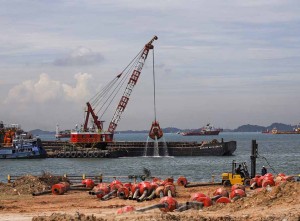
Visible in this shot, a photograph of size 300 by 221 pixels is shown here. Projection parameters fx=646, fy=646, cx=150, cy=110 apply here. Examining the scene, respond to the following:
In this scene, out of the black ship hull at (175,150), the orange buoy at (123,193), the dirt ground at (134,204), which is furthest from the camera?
the black ship hull at (175,150)

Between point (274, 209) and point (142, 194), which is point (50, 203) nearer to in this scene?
point (142, 194)

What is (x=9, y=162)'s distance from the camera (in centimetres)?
10506

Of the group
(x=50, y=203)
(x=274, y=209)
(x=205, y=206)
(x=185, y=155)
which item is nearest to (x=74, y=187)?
(x=50, y=203)

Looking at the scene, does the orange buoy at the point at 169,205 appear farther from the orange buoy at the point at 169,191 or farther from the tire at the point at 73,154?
the tire at the point at 73,154

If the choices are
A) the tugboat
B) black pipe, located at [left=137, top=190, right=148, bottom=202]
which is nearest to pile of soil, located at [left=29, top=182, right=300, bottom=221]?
black pipe, located at [left=137, top=190, right=148, bottom=202]

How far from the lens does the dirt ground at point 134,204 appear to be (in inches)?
912

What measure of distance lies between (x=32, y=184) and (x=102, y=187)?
6535mm

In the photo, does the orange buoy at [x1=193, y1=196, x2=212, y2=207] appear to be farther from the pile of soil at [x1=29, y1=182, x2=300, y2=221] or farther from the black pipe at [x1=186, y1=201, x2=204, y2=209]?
the pile of soil at [x1=29, y1=182, x2=300, y2=221]

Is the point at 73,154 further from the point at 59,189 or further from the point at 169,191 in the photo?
the point at 169,191

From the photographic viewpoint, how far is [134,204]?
35.2m

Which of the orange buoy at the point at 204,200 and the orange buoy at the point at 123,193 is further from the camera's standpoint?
the orange buoy at the point at 123,193

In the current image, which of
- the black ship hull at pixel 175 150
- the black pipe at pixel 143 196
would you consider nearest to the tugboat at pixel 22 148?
the black ship hull at pixel 175 150

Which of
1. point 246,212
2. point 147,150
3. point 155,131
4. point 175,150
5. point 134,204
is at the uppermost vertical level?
point 155,131

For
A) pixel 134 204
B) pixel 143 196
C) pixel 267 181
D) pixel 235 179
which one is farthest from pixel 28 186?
pixel 267 181
